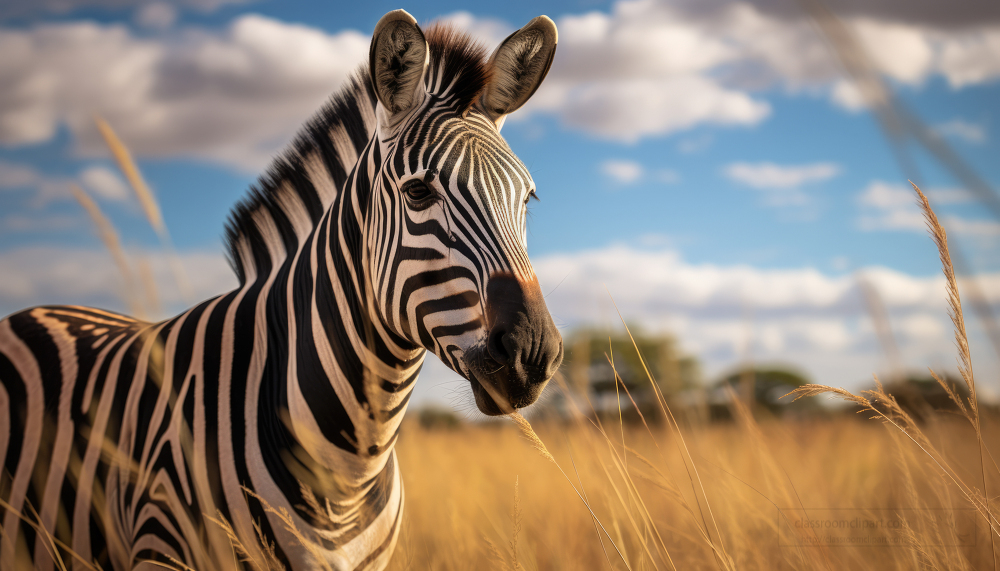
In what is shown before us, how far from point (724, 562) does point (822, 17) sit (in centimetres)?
169

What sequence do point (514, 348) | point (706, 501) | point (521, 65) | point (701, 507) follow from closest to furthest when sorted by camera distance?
point (514, 348) < point (706, 501) < point (521, 65) < point (701, 507)

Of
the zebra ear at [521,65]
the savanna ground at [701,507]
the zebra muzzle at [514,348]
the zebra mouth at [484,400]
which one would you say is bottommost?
the savanna ground at [701,507]

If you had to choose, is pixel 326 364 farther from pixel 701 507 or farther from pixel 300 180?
pixel 701 507

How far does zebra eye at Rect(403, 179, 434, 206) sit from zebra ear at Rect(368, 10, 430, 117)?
17.5 inches

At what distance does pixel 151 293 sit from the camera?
2744 mm

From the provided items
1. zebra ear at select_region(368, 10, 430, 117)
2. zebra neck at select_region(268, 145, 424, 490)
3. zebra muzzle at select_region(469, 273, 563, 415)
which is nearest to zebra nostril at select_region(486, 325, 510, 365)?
zebra muzzle at select_region(469, 273, 563, 415)

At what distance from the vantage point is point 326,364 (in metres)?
2.13

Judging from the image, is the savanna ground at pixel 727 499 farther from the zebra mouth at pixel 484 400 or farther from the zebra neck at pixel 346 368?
the zebra neck at pixel 346 368

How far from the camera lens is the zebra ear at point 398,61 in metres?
2.07

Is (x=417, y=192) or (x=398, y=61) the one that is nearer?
(x=417, y=192)

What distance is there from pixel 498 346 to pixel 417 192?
0.71 metres

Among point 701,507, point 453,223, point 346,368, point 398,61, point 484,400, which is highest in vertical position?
point 398,61

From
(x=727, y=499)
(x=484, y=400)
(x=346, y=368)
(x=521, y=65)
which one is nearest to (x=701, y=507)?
(x=727, y=499)

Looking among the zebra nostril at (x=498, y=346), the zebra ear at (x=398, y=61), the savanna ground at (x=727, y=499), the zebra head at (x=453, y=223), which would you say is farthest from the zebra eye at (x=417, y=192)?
the savanna ground at (x=727, y=499)
